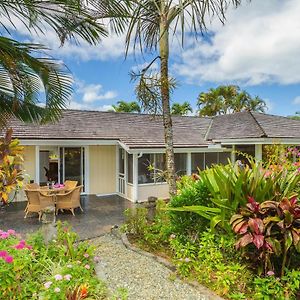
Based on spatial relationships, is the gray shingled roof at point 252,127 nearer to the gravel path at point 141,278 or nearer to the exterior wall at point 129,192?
the exterior wall at point 129,192

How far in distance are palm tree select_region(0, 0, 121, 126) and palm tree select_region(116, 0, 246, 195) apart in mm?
2245

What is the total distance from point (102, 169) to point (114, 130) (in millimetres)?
2701

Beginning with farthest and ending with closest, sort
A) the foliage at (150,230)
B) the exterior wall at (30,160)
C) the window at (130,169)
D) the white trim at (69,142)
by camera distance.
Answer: the window at (130,169) < the exterior wall at (30,160) < the white trim at (69,142) < the foliage at (150,230)

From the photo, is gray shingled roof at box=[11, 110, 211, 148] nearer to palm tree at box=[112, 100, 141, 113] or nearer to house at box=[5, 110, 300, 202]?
house at box=[5, 110, 300, 202]

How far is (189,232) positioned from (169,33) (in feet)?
21.1

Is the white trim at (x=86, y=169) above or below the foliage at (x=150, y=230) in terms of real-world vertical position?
above

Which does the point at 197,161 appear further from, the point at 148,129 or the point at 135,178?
the point at 135,178

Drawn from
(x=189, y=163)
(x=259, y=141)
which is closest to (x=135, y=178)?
(x=189, y=163)

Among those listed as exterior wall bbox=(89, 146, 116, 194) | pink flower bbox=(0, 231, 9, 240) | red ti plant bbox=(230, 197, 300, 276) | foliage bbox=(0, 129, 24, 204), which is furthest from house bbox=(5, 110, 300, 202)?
red ti plant bbox=(230, 197, 300, 276)

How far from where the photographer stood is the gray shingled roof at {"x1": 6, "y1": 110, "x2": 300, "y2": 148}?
1631cm

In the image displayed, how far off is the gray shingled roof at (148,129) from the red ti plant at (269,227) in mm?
10720

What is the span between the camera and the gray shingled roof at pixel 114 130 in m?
16.0

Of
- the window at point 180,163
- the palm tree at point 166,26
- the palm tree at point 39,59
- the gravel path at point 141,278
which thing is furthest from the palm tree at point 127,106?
the gravel path at point 141,278

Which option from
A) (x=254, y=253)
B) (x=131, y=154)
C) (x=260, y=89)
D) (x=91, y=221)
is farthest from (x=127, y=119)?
(x=260, y=89)
